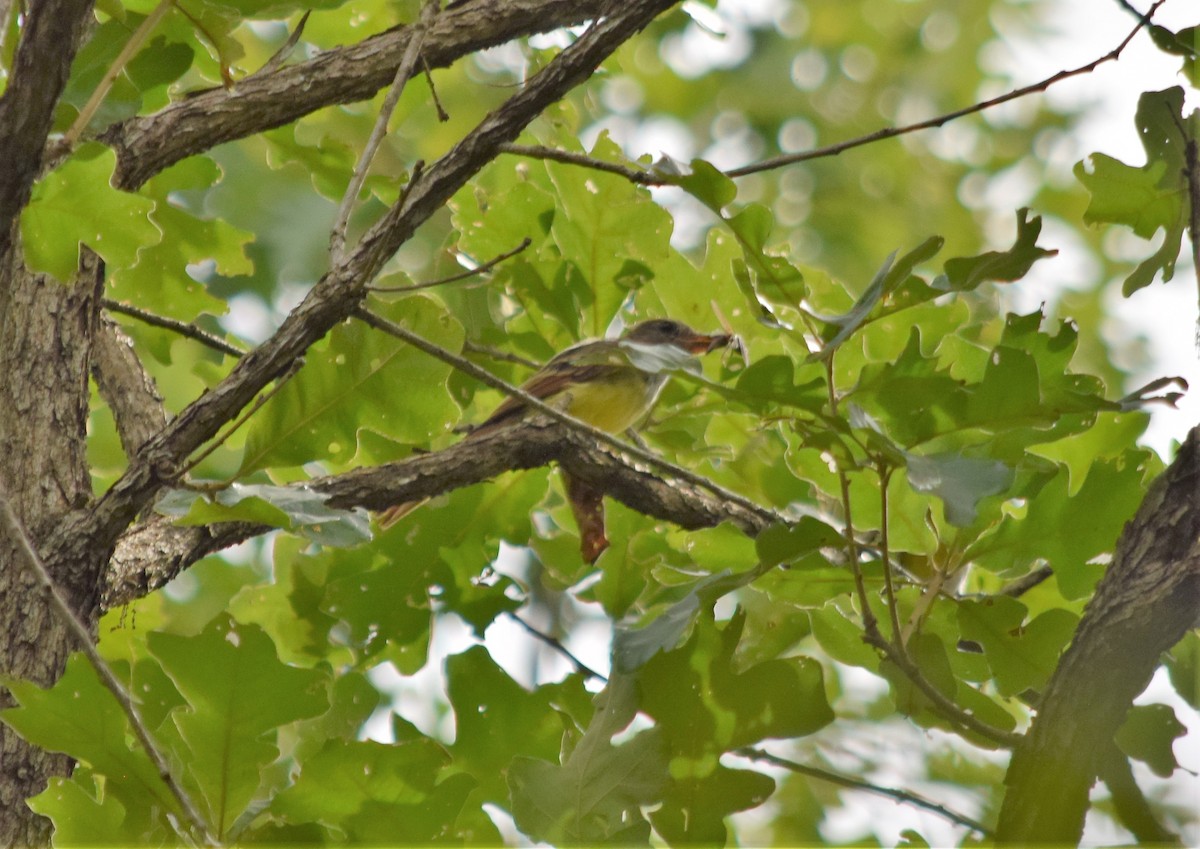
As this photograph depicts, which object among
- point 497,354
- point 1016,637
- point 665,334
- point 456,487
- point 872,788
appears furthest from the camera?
point 665,334

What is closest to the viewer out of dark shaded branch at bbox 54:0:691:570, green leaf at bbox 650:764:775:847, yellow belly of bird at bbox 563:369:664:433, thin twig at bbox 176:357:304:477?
thin twig at bbox 176:357:304:477

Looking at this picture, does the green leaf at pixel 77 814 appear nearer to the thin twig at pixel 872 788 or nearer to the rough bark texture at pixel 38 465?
the rough bark texture at pixel 38 465

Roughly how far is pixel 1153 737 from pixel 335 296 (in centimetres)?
184

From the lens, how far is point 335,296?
2.33 meters

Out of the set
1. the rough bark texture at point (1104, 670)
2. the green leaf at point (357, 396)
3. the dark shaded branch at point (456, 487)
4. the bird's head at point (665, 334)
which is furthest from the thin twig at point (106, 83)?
the bird's head at point (665, 334)

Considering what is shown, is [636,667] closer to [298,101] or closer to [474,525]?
[474,525]

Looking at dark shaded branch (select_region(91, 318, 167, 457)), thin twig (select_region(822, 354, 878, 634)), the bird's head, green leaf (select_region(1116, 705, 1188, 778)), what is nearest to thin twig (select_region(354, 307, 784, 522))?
thin twig (select_region(822, 354, 878, 634))

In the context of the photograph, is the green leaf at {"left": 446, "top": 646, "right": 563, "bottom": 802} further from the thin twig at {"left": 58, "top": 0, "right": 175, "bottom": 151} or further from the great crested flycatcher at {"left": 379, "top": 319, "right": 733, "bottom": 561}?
the great crested flycatcher at {"left": 379, "top": 319, "right": 733, "bottom": 561}

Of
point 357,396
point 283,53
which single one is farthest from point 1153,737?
point 283,53

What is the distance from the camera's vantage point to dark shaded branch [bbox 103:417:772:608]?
9.00ft

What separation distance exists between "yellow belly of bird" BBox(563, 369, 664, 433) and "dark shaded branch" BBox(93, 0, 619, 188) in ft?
7.74

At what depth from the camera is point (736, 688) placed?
2527 millimetres

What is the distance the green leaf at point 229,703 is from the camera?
2.19 metres

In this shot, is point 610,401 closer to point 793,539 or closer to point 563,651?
point 563,651
